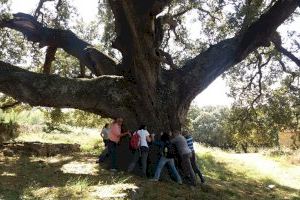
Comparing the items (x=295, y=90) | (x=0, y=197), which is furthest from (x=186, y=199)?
(x=295, y=90)

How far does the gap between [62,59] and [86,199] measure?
13321mm

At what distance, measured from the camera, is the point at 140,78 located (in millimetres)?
14078

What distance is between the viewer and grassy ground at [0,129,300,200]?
964cm

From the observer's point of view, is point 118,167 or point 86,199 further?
point 118,167

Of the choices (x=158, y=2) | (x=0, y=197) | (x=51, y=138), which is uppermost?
(x=158, y=2)

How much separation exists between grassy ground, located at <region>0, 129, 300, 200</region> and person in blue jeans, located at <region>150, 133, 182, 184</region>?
291 millimetres

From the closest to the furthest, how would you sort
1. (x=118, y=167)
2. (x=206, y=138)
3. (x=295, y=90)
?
(x=118, y=167), (x=295, y=90), (x=206, y=138)

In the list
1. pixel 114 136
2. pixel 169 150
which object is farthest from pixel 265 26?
pixel 114 136

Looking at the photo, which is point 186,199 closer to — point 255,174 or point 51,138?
point 255,174

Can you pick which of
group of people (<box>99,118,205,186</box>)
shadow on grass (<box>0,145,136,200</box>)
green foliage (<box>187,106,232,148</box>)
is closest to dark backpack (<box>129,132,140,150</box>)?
group of people (<box>99,118,205,186</box>)

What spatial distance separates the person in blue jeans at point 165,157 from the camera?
13.2 meters

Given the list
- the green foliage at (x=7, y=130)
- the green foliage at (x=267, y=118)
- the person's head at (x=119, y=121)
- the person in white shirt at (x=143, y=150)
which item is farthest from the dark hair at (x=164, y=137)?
the green foliage at (x=7, y=130)

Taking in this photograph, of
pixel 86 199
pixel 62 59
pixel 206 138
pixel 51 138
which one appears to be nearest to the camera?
pixel 86 199

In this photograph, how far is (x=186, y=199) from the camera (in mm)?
11445
